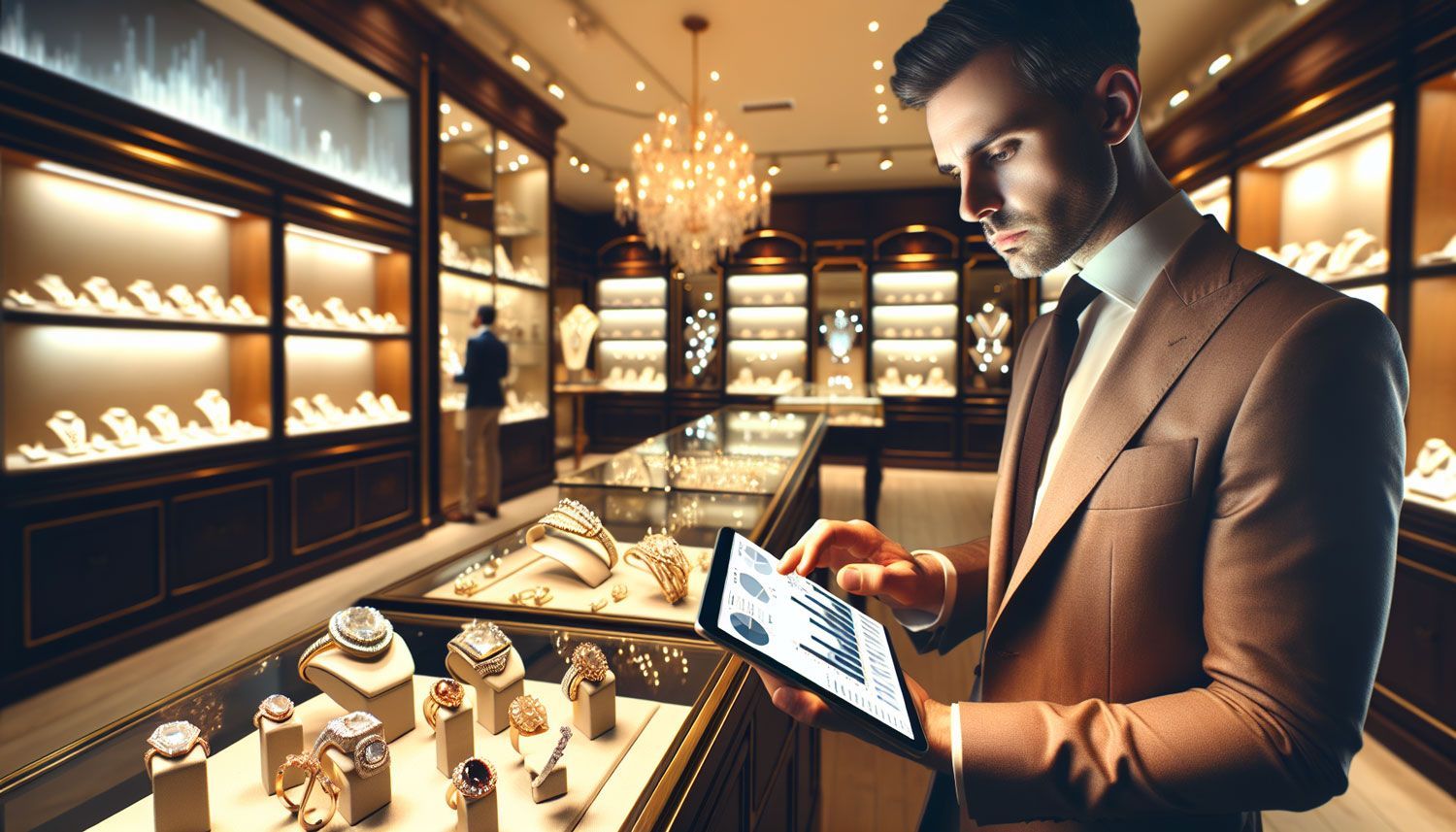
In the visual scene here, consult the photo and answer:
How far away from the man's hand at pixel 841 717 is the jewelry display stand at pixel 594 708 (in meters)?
0.31

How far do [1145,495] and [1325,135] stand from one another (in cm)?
409

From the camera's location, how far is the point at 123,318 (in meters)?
3.09

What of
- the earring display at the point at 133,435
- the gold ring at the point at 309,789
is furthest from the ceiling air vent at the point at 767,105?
the gold ring at the point at 309,789

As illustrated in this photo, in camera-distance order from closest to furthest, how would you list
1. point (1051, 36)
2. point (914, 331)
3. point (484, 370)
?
point (1051, 36) → point (484, 370) → point (914, 331)

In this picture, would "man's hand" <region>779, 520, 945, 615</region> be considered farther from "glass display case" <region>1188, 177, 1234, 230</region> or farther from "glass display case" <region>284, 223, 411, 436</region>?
"glass display case" <region>1188, 177, 1234, 230</region>

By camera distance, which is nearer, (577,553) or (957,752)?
(957,752)

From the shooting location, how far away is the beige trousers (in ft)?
17.7

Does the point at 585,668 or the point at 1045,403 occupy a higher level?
the point at 1045,403

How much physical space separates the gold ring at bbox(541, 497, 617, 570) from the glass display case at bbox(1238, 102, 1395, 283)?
3089 millimetres

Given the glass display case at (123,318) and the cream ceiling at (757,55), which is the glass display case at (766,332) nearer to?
the cream ceiling at (757,55)

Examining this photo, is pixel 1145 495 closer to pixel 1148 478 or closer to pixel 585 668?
pixel 1148 478

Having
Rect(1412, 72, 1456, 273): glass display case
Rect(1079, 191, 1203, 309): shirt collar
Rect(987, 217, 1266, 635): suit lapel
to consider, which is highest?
Rect(1412, 72, 1456, 273): glass display case

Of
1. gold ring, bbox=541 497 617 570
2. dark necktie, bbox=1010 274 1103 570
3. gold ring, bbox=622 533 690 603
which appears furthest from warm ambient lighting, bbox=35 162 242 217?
dark necktie, bbox=1010 274 1103 570

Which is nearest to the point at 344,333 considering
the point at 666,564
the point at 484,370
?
the point at 484,370
